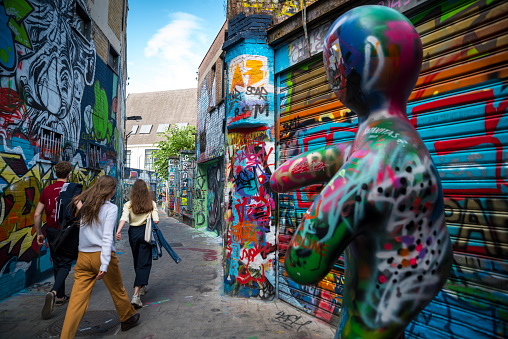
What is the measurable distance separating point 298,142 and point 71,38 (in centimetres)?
600

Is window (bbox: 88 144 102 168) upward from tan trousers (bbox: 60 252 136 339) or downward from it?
upward

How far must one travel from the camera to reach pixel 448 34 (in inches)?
107

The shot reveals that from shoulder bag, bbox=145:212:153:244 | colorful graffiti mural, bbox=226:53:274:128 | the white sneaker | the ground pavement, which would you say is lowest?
the ground pavement

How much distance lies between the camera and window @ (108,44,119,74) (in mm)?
9930

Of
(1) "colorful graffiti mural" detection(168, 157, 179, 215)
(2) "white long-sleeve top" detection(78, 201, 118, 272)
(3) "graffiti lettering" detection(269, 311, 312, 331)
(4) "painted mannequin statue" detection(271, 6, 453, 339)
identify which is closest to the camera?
(4) "painted mannequin statue" detection(271, 6, 453, 339)

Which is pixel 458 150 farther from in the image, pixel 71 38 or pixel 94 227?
pixel 71 38

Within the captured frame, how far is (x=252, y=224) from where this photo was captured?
15.2 feet

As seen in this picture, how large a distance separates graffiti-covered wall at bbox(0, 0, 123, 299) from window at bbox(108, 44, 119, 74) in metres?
1.86

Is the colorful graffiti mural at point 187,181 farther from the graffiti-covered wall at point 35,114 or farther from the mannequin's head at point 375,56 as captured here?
the mannequin's head at point 375,56

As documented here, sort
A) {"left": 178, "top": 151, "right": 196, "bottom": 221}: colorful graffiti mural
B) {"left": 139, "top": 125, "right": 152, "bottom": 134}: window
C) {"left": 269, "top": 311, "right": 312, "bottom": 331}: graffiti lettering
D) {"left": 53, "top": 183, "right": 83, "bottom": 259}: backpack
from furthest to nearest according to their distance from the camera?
{"left": 139, "top": 125, "right": 152, "bottom": 134}: window, {"left": 178, "top": 151, "right": 196, "bottom": 221}: colorful graffiti mural, {"left": 53, "top": 183, "right": 83, "bottom": 259}: backpack, {"left": 269, "top": 311, "right": 312, "bottom": 331}: graffiti lettering

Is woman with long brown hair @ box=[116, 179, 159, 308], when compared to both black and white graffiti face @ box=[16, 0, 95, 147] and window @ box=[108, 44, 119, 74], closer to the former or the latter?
black and white graffiti face @ box=[16, 0, 95, 147]

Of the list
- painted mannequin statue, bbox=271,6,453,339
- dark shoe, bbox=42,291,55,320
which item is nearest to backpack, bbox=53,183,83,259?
dark shoe, bbox=42,291,55,320

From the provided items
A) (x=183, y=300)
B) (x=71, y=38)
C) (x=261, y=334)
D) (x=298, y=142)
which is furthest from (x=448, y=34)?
(x=71, y=38)

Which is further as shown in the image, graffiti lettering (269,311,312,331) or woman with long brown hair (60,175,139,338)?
graffiti lettering (269,311,312,331)
